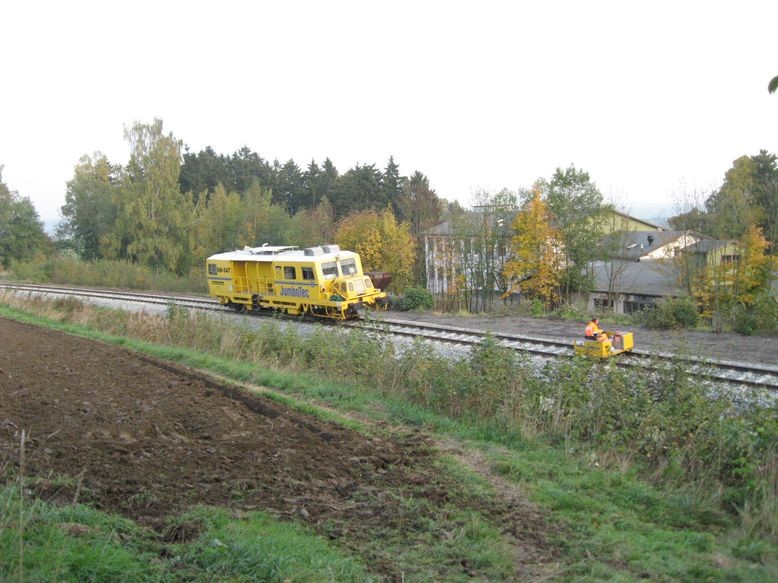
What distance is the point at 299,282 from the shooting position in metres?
23.6

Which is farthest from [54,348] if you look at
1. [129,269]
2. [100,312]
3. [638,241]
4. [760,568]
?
[638,241]

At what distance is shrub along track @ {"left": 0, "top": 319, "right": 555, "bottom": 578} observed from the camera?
5.92 metres

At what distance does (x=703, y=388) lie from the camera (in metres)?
9.09

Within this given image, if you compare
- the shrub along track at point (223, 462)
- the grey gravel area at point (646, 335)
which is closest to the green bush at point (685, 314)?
the grey gravel area at point (646, 335)

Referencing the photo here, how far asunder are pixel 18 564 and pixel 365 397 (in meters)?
7.07

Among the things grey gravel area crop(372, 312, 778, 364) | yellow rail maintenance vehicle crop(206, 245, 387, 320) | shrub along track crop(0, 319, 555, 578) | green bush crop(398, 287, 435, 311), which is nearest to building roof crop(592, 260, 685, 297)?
grey gravel area crop(372, 312, 778, 364)

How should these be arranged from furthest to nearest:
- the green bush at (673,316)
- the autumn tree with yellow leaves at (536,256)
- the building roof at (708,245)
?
the autumn tree with yellow leaves at (536,256) → the building roof at (708,245) → the green bush at (673,316)

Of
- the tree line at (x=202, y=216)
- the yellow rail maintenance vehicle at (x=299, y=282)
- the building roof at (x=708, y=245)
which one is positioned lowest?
the yellow rail maintenance vehicle at (x=299, y=282)

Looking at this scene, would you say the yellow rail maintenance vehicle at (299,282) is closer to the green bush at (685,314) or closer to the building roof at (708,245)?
the green bush at (685,314)

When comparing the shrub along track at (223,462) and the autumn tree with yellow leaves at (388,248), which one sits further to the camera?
the autumn tree with yellow leaves at (388,248)

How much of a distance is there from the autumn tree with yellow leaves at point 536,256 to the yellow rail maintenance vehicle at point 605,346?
16.7 m

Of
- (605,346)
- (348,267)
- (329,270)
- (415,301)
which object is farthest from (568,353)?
(415,301)

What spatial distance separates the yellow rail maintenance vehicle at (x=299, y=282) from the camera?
23.0 m

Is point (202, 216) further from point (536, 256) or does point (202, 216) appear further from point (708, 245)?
point (708, 245)
